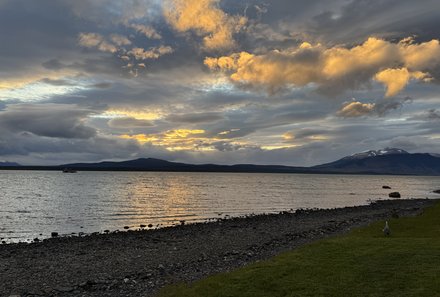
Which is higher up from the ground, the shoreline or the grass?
the grass

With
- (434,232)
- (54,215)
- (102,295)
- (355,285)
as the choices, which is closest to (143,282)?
(102,295)

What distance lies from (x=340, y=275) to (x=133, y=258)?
60.1 ft

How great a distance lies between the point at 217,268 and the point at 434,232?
21.0 meters

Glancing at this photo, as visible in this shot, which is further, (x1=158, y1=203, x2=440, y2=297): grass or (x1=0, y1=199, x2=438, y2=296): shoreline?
(x1=0, y1=199, x2=438, y2=296): shoreline

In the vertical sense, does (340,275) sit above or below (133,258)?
above

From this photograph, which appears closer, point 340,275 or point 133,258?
A: point 340,275

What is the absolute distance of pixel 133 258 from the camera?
99.5 feet

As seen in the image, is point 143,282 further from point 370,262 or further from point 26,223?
point 26,223

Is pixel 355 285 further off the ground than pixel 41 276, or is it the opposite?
pixel 355 285

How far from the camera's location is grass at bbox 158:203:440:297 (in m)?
16.2

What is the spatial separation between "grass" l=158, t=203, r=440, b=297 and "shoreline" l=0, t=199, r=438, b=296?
447cm

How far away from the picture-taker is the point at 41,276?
2491 centimetres

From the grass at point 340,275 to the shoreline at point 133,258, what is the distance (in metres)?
4.47

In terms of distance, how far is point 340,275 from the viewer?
58.7 feet
